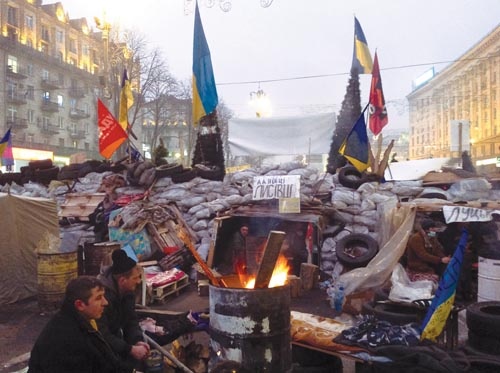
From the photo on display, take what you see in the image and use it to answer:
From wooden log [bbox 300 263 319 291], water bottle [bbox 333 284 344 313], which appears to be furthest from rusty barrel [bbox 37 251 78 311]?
water bottle [bbox 333 284 344 313]

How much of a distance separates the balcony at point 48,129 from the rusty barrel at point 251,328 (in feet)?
174

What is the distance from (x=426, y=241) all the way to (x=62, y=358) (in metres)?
7.36

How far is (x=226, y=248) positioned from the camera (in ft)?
38.2

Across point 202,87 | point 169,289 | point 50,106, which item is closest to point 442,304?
point 169,289

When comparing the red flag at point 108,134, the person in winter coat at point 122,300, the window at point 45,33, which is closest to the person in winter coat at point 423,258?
the person in winter coat at point 122,300

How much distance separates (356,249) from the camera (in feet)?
32.9

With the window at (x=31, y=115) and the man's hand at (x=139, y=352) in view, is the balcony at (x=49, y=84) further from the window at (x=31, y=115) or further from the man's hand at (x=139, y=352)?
the man's hand at (x=139, y=352)

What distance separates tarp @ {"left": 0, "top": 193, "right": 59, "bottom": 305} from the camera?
8883 millimetres

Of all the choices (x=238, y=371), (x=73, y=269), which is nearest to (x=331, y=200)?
(x=73, y=269)

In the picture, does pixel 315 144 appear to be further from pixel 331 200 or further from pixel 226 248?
pixel 226 248

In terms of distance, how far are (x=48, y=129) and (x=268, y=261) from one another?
5373 cm

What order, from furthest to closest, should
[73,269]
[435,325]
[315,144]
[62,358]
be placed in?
[315,144]
[73,269]
[435,325]
[62,358]

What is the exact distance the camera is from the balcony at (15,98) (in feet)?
153

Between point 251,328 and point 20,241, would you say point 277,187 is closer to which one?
point 20,241
